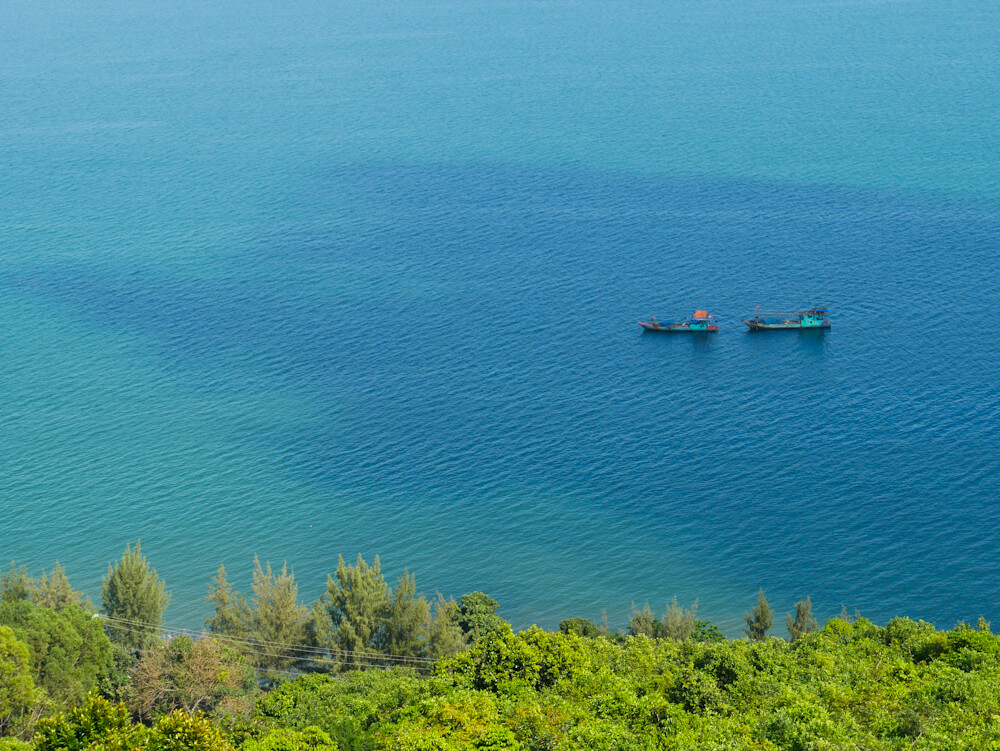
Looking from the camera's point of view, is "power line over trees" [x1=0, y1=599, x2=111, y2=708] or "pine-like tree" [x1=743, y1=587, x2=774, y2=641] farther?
"pine-like tree" [x1=743, y1=587, x2=774, y2=641]

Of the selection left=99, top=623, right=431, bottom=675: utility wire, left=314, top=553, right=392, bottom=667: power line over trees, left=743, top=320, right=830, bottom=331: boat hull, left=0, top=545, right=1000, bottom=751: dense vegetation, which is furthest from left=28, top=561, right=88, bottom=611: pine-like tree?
left=743, top=320, right=830, bottom=331: boat hull

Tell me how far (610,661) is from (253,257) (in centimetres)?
10327

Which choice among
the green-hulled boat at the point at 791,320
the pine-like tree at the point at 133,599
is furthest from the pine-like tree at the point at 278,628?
the green-hulled boat at the point at 791,320

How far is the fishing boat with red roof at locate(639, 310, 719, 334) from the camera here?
127125mm

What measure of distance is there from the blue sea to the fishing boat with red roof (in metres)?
1.60

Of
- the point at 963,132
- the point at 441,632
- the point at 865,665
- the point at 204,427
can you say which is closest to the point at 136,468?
the point at 204,427

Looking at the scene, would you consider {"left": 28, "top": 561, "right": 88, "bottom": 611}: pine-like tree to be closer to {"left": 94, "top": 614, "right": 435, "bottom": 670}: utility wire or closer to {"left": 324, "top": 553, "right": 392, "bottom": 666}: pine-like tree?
{"left": 94, "top": 614, "right": 435, "bottom": 670}: utility wire

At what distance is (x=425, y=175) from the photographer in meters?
175

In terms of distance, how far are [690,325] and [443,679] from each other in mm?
78153

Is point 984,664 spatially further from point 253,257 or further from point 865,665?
point 253,257

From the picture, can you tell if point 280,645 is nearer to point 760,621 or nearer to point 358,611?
point 358,611

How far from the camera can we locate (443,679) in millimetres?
56062

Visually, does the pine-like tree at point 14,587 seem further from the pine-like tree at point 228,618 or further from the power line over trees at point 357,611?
the power line over trees at point 357,611

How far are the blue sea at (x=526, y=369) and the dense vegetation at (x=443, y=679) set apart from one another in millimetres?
12986
